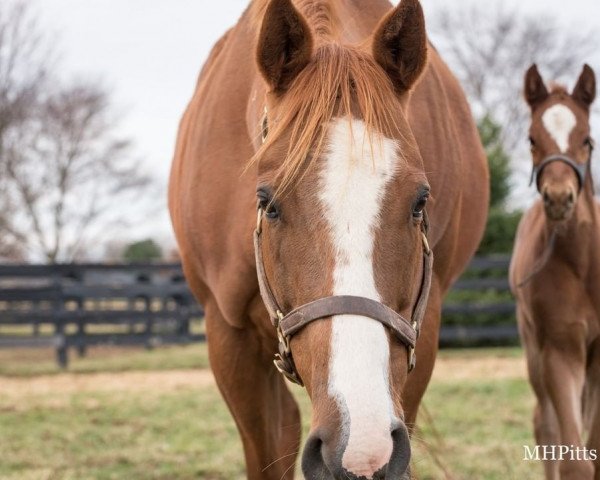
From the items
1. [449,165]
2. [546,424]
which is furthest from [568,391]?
[449,165]

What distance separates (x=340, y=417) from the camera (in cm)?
182

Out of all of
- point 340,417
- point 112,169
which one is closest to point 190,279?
point 340,417

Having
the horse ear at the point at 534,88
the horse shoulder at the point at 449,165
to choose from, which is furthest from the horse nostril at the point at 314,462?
the horse ear at the point at 534,88

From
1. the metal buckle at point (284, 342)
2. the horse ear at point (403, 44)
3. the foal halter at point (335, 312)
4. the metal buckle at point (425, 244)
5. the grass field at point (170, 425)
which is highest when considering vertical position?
the horse ear at point (403, 44)

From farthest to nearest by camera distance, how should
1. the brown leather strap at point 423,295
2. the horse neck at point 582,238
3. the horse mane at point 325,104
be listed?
the horse neck at point 582,238 < the brown leather strap at point 423,295 < the horse mane at point 325,104

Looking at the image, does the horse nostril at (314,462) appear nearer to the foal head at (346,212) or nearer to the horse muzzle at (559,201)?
the foal head at (346,212)

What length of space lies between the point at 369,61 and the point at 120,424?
17.9 feet

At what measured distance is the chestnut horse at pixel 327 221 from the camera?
1916mm

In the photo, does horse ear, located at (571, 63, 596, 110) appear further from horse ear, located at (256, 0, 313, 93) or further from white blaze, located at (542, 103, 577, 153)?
horse ear, located at (256, 0, 313, 93)

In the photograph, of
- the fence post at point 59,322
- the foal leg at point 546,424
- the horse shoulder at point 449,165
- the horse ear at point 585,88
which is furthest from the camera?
the fence post at point 59,322

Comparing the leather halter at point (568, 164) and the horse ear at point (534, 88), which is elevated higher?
the horse ear at point (534, 88)

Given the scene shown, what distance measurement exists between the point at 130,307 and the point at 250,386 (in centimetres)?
1197

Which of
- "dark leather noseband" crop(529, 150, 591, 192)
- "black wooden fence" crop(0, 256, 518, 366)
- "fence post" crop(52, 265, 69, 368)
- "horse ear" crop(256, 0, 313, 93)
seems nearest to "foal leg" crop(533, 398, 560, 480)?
"dark leather noseband" crop(529, 150, 591, 192)

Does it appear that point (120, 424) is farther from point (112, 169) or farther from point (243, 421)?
point (112, 169)
